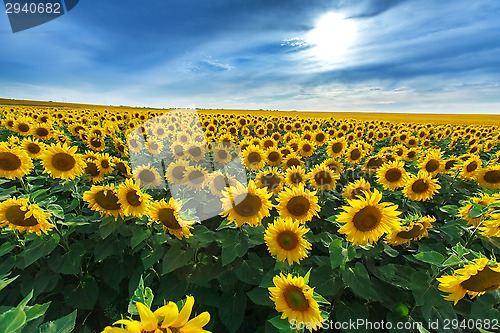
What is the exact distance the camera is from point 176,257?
11.1 ft

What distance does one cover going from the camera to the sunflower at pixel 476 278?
2252 millimetres

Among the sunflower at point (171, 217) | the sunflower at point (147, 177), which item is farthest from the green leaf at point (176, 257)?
the sunflower at point (147, 177)

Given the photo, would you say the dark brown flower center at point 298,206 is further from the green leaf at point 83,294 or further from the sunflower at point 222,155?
the sunflower at point 222,155

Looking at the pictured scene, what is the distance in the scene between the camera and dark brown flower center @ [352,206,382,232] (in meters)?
3.19

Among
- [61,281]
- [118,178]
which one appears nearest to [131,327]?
[61,281]

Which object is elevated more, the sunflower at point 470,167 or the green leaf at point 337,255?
the sunflower at point 470,167

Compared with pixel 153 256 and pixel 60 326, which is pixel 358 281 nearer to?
pixel 153 256

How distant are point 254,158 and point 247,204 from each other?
3.99 metres

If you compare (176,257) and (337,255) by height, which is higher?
(337,255)

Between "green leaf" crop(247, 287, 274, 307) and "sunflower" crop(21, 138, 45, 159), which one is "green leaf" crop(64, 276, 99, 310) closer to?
"green leaf" crop(247, 287, 274, 307)

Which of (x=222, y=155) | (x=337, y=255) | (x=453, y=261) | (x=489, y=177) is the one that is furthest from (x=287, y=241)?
(x=222, y=155)

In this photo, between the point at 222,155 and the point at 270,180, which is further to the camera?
the point at 222,155

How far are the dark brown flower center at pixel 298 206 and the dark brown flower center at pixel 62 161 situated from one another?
4.00m

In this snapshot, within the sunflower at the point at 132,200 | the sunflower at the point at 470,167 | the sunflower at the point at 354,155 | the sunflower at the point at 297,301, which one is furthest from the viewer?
the sunflower at the point at 354,155
